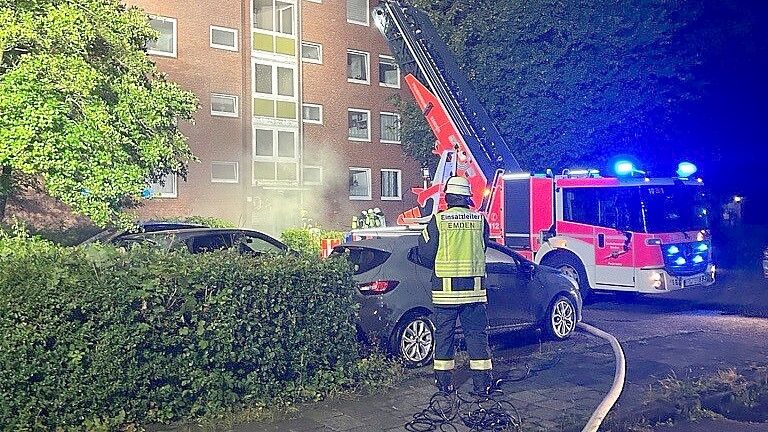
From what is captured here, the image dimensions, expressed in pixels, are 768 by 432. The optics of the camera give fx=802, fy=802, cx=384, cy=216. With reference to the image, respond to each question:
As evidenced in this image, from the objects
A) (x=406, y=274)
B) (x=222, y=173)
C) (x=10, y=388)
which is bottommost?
(x=10, y=388)

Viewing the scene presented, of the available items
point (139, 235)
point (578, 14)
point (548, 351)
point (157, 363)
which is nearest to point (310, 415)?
point (157, 363)

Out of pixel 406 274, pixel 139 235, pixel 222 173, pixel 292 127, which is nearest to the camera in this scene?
pixel 406 274

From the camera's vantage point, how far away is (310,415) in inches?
254

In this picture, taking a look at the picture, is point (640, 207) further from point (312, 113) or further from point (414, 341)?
point (312, 113)

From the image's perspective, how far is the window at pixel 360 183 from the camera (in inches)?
1292

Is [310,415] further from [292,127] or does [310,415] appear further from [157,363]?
[292,127]

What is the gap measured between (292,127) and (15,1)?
69.8 ft

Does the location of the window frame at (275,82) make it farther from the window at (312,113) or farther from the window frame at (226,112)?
the window frame at (226,112)

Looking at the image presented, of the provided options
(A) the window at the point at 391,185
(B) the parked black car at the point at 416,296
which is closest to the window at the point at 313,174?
(A) the window at the point at 391,185

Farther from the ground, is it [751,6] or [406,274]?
[751,6]

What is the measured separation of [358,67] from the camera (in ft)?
110

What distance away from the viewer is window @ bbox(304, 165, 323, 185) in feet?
103

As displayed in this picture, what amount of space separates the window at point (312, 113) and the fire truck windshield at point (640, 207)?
19.1 metres

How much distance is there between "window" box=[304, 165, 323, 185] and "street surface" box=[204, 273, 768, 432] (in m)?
18.6
